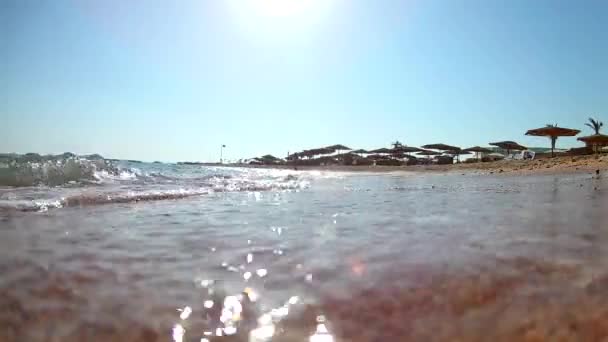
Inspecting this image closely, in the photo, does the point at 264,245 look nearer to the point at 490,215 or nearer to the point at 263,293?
the point at 263,293

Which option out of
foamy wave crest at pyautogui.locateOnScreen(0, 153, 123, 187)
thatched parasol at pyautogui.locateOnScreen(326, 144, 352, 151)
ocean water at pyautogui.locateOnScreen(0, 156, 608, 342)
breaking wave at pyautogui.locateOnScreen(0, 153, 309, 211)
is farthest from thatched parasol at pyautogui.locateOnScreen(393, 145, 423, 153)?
ocean water at pyautogui.locateOnScreen(0, 156, 608, 342)

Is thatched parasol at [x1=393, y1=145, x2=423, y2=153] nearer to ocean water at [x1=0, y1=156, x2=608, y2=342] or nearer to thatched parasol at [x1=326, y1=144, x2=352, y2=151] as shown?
thatched parasol at [x1=326, y1=144, x2=352, y2=151]

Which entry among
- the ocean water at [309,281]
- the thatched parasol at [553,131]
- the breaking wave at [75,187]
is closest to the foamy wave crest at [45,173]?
the breaking wave at [75,187]

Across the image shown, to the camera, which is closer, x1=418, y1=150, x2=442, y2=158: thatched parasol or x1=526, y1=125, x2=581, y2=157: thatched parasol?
x1=526, y1=125, x2=581, y2=157: thatched parasol

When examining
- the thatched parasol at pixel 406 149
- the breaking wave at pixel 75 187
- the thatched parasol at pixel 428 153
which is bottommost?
the breaking wave at pixel 75 187

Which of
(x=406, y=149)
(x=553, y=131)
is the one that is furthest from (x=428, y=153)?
(x=553, y=131)

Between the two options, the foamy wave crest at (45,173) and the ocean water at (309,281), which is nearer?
the ocean water at (309,281)

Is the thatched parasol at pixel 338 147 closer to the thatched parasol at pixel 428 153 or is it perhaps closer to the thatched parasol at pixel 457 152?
the thatched parasol at pixel 428 153

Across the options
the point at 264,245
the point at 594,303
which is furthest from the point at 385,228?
the point at 594,303

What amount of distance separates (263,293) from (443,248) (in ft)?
4.33

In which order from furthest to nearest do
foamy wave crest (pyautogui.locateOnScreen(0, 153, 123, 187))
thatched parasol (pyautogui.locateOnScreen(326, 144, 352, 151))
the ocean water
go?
thatched parasol (pyautogui.locateOnScreen(326, 144, 352, 151)), foamy wave crest (pyautogui.locateOnScreen(0, 153, 123, 187)), the ocean water

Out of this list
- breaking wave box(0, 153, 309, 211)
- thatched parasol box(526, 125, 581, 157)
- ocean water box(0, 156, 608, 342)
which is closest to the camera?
ocean water box(0, 156, 608, 342)

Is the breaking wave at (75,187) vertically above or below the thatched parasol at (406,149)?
below

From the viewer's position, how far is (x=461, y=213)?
4141 mm
